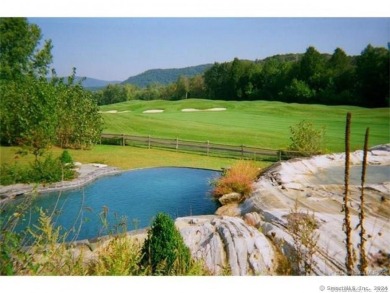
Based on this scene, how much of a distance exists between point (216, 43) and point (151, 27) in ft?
3.87

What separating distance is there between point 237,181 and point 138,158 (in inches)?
98.8

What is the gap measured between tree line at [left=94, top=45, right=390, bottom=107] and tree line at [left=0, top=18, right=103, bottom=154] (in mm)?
679

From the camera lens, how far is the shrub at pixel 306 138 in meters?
7.86

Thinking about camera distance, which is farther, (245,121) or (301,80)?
(245,121)

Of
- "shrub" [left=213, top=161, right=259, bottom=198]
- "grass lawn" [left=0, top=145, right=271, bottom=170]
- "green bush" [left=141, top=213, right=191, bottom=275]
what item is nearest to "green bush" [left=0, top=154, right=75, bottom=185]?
"grass lawn" [left=0, top=145, right=271, bottom=170]

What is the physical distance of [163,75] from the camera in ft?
23.4

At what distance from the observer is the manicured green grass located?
6941 millimetres

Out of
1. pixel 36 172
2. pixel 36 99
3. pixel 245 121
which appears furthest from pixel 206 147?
pixel 36 99

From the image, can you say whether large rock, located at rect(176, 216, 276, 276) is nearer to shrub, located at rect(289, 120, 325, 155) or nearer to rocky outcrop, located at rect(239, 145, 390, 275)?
rocky outcrop, located at rect(239, 145, 390, 275)

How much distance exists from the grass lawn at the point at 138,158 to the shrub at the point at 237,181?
1.31m

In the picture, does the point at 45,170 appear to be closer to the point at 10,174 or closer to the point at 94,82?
the point at 10,174

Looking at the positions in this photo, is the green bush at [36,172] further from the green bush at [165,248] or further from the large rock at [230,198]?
the large rock at [230,198]
